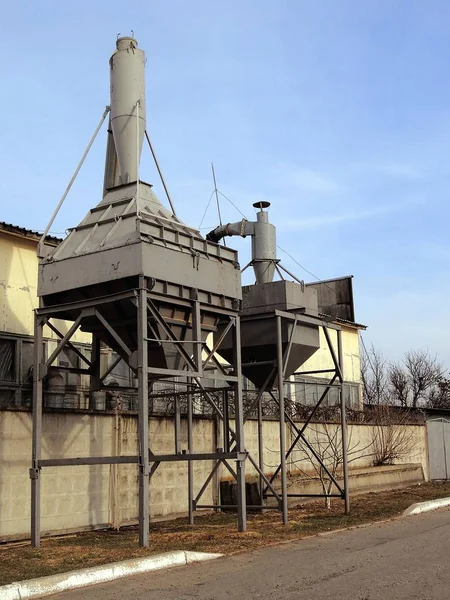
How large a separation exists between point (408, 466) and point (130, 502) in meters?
14.5

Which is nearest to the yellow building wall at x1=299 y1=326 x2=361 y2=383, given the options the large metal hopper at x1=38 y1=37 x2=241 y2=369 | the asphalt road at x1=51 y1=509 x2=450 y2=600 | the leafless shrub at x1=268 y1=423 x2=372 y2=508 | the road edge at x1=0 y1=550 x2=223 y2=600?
the leafless shrub at x1=268 y1=423 x2=372 y2=508

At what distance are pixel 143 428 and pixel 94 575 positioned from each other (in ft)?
10.6

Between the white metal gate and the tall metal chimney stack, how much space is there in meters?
22.1

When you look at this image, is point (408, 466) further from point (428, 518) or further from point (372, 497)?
point (428, 518)

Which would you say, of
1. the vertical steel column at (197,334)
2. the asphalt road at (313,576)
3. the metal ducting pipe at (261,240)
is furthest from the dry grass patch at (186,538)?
the metal ducting pipe at (261,240)

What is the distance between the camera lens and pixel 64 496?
15.0 m

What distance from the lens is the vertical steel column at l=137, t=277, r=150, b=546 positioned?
11938 millimetres

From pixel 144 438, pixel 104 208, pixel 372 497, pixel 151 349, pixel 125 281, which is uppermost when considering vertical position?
pixel 104 208

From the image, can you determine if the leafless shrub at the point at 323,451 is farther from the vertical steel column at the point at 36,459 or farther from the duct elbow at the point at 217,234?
the vertical steel column at the point at 36,459

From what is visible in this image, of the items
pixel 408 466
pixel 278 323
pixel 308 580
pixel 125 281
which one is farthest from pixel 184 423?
pixel 408 466

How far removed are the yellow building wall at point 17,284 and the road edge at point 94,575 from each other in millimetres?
8610

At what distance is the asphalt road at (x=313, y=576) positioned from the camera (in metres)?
8.23

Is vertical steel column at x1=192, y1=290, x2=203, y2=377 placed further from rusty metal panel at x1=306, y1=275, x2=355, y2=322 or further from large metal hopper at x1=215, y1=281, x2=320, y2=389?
rusty metal panel at x1=306, y1=275, x2=355, y2=322

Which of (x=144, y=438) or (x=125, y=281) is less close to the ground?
(x=125, y=281)
